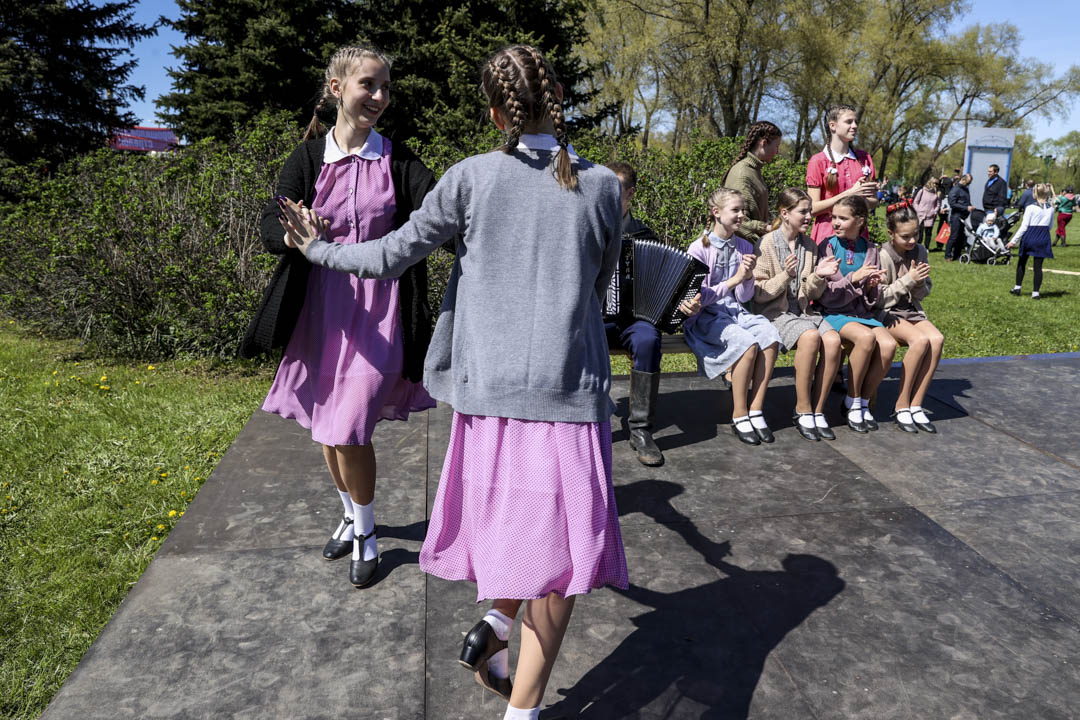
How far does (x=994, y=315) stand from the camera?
1034 cm

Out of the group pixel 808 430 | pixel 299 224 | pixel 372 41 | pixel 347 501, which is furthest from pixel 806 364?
pixel 372 41

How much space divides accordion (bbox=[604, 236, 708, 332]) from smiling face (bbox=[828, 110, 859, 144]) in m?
1.82

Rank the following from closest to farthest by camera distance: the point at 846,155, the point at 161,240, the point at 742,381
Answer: the point at 742,381 < the point at 846,155 < the point at 161,240

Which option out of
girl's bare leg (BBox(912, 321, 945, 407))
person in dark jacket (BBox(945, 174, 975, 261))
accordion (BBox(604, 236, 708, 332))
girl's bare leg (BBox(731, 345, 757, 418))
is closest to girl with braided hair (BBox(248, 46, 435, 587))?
accordion (BBox(604, 236, 708, 332))

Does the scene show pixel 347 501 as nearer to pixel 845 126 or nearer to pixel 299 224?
pixel 299 224

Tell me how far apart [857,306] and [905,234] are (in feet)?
1.87

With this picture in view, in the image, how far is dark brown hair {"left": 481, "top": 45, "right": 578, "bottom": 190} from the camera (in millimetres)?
2076

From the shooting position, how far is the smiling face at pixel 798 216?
201 inches

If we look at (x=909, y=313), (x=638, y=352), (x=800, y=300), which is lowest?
(x=638, y=352)

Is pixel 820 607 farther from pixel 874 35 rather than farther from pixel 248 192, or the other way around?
pixel 874 35

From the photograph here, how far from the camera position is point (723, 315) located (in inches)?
204

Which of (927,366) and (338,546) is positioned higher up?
(927,366)

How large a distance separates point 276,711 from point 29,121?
818 inches

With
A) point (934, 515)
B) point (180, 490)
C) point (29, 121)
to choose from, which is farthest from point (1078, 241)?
point (29, 121)
